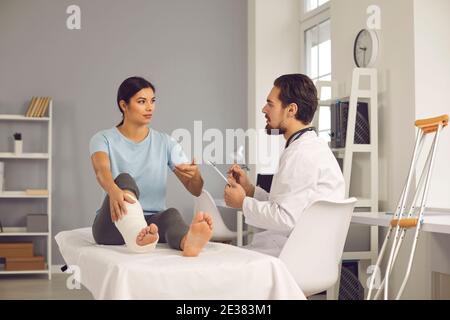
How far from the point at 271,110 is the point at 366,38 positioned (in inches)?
69.0

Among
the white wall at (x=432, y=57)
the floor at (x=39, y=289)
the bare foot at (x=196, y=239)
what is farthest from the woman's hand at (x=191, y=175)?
the floor at (x=39, y=289)

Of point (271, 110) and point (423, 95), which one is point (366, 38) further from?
point (271, 110)

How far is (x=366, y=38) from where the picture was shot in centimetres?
416

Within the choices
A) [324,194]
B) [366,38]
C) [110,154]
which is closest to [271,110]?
[324,194]

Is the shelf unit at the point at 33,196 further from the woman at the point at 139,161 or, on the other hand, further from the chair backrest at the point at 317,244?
the chair backrest at the point at 317,244

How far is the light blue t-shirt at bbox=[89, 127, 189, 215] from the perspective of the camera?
8.58 ft

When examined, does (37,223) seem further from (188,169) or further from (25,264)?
(188,169)

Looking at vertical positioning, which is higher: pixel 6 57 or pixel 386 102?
pixel 6 57

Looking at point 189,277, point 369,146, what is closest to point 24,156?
point 369,146

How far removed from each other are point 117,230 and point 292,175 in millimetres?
668

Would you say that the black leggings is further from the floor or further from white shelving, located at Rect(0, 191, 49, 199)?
white shelving, located at Rect(0, 191, 49, 199)

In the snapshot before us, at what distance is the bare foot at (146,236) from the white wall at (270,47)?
3800mm

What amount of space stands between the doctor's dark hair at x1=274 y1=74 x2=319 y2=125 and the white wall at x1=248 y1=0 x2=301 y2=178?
10.6 feet

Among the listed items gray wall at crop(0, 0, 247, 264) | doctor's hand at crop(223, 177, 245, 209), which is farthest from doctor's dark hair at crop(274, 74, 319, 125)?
gray wall at crop(0, 0, 247, 264)
